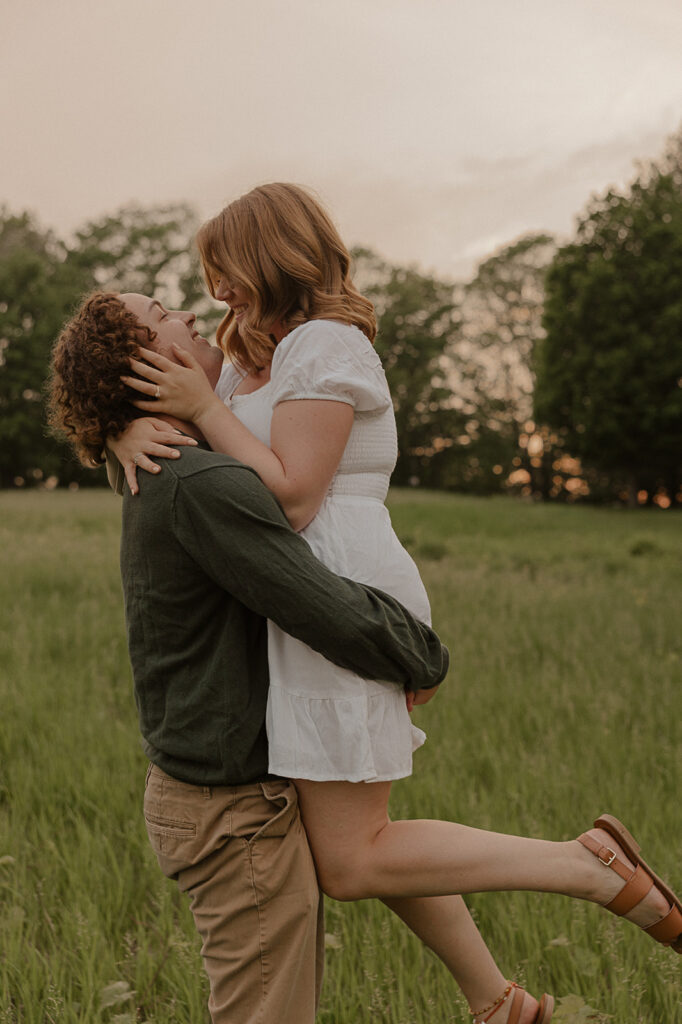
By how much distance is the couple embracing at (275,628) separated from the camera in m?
1.95

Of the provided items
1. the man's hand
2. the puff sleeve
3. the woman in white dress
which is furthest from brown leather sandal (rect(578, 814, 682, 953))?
the puff sleeve

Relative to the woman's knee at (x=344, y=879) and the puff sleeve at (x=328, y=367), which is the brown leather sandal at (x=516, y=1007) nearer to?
the woman's knee at (x=344, y=879)

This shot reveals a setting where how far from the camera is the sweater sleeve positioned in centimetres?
187

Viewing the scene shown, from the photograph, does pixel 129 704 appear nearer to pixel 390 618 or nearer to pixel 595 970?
pixel 595 970

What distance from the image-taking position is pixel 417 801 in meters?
3.85

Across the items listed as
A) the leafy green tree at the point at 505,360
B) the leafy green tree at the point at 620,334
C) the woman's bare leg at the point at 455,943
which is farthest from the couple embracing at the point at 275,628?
the leafy green tree at the point at 505,360

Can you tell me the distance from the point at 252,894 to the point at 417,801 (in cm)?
199

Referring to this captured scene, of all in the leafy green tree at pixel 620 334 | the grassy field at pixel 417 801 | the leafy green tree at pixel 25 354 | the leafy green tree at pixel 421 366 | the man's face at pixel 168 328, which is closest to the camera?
the man's face at pixel 168 328

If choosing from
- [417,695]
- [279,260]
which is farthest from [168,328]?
[417,695]

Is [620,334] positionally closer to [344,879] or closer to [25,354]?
[25,354]

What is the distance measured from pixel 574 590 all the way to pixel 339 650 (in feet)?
26.5

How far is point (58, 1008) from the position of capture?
2604 millimetres

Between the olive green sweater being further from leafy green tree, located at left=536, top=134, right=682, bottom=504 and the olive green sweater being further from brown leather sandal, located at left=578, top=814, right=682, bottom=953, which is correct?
leafy green tree, located at left=536, top=134, right=682, bottom=504

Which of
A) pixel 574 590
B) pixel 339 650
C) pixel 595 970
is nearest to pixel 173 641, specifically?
pixel 339 650
